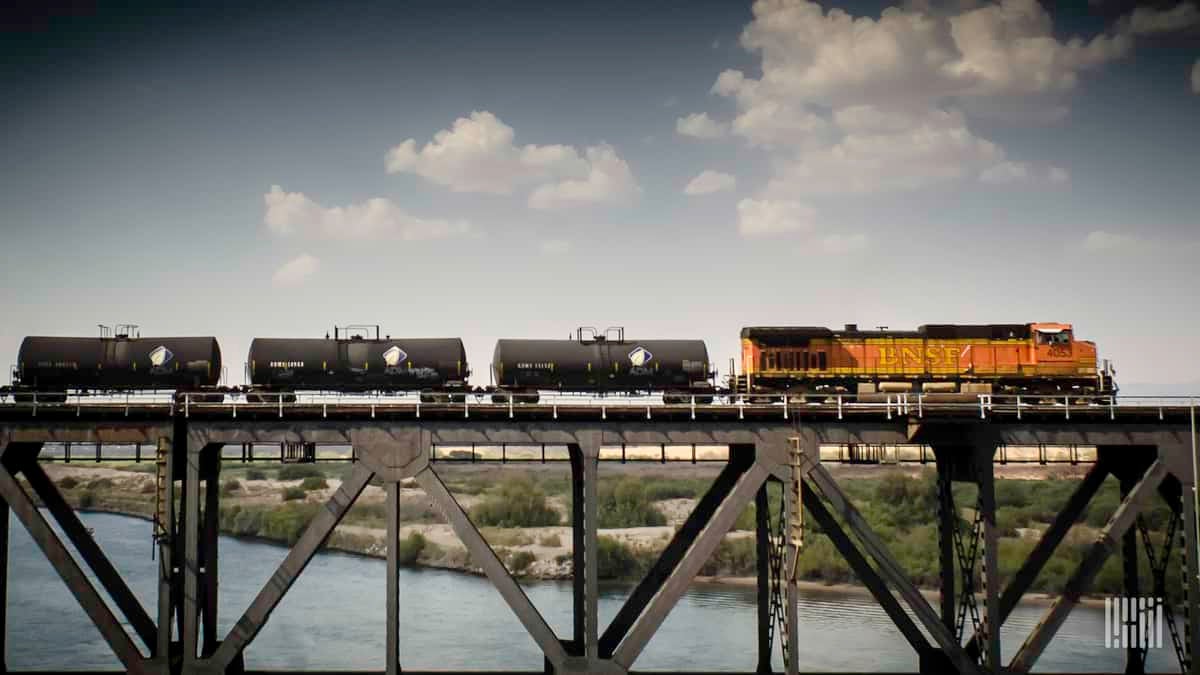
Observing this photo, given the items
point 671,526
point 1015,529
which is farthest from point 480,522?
point 1015,529

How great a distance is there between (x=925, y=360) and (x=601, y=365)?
14.3 m

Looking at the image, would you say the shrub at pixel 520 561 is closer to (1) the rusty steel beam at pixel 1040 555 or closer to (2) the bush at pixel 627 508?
(2) the bush at pixel 627 508

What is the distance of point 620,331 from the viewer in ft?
115

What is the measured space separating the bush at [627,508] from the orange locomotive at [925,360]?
1762 inches

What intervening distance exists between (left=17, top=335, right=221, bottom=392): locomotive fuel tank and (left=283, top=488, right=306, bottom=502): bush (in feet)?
212

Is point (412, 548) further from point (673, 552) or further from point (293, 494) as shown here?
point (673, 552)

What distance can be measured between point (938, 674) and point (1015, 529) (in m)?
46.0

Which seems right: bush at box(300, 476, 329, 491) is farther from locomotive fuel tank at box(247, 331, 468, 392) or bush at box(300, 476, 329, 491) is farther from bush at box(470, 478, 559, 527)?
locomotive fuel tank at box(247, 331, 468, 392)

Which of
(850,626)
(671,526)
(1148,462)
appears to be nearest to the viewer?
(1148,462)

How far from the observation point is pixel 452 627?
163 feet

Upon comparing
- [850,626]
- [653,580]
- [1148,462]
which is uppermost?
[1148,462]

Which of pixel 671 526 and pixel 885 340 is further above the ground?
pixel 885 340

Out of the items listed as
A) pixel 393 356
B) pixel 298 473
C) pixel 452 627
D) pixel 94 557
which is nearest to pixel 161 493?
pixel 94 557

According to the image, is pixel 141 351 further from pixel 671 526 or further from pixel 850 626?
pixel 671 526
